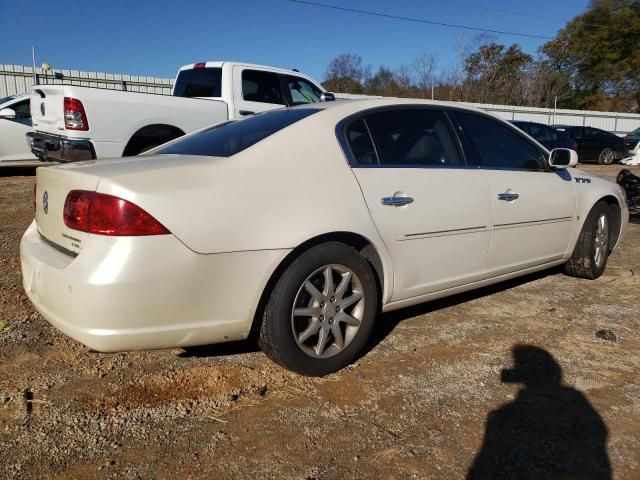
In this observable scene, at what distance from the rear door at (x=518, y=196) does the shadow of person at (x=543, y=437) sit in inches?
43.3

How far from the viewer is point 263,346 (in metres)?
2.72

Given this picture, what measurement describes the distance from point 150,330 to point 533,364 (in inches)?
85.6

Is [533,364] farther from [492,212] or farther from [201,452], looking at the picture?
[201,452]

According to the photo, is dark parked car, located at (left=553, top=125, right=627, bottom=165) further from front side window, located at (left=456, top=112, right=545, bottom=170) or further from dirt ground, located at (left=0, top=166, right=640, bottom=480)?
dirt ground, located at (left=0, top=166, right=640, bottom=480)

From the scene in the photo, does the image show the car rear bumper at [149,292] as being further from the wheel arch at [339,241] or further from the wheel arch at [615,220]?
the wheel arch at [615,220]

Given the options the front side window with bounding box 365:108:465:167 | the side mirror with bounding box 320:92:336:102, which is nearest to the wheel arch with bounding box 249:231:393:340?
the front side window with bounding box 365:108:465:167

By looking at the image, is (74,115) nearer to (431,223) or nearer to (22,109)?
(22,109)

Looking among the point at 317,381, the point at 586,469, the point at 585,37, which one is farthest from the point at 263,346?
the point at 585,37

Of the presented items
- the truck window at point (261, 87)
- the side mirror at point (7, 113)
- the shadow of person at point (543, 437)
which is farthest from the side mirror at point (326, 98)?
the side mirror at point (7, 113)

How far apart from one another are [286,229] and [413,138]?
128cm

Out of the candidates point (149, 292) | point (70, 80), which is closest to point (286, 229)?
point (149, 292)

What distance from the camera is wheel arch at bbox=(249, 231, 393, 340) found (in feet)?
8.63

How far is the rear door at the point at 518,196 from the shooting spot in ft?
12.1

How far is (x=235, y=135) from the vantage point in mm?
3141
